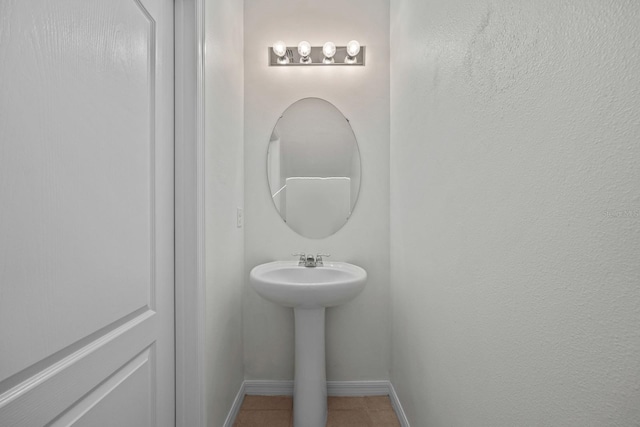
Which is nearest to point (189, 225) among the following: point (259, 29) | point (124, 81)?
point (124, 81)

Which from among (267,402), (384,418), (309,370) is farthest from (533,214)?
(267,402)

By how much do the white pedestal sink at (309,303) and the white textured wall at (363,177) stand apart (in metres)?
0.18

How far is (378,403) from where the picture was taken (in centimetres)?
177

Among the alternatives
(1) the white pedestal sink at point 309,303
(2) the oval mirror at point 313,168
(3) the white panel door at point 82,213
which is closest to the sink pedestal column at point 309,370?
(1) the white pedestal sink at point 309,303

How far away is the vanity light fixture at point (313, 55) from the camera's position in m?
1.83

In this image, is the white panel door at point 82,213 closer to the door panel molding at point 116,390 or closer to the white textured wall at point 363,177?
the door panel molding at point 116,390

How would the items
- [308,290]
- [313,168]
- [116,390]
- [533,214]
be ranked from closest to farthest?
→ [533,214], [116,390], [308,290], [313,168]

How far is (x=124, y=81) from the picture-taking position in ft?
2.66

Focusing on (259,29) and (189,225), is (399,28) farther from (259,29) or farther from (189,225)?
(189,225)

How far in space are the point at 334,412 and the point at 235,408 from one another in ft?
1.82

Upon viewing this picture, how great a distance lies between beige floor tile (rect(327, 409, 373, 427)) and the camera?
5.20 ft

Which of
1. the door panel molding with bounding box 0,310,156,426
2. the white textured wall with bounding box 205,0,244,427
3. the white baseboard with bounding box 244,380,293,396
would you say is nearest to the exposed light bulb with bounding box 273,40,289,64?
the white textured wall with bounding box 205,0,244,427

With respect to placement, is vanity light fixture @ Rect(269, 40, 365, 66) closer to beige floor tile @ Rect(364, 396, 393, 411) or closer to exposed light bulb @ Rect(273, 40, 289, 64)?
exposed light bulb @ Rect(273, 40, 289, 64)

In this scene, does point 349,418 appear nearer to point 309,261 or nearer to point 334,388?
point 334,388
